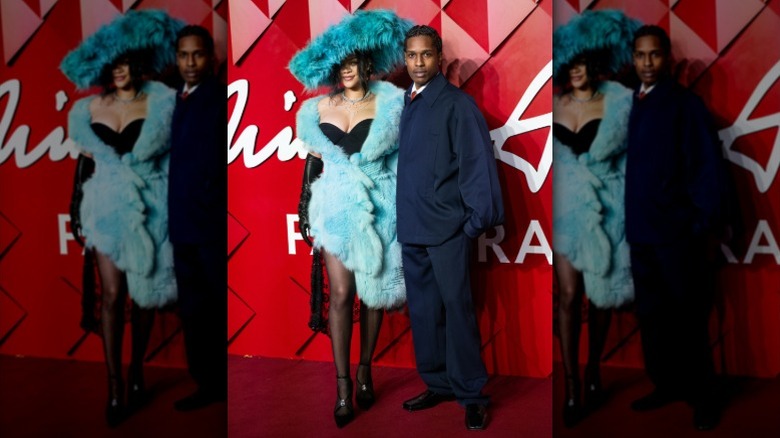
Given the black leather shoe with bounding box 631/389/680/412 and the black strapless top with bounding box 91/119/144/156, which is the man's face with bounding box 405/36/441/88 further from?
the black leather shoe with bounding box 631/389/680/412

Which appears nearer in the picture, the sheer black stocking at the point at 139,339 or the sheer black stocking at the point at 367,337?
the sheer black stocking at the point at 139,339

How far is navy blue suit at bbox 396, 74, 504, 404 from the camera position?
8.95ft

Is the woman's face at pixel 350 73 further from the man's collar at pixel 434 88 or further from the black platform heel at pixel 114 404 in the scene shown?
the black platform heel at pixel 114 404

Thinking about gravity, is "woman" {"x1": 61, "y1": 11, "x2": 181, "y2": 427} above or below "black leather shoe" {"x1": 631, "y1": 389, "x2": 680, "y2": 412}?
above

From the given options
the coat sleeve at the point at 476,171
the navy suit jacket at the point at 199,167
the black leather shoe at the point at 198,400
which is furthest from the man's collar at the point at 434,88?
the black leather shoe at the point at 198,400

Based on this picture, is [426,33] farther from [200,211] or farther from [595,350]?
[595,350]

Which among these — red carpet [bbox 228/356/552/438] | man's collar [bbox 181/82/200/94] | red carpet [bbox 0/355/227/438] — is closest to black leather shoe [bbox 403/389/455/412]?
red carpet [bbox 228/356/552/438]

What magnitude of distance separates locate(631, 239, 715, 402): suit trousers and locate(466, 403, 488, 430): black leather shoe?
0.70 meters

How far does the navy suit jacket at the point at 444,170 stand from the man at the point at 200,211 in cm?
80

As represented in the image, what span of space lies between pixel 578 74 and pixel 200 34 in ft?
5.13

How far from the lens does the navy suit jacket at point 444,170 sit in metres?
2.71

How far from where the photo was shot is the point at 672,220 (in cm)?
254

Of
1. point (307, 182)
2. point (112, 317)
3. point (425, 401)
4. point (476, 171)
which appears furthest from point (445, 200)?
point (112, 317)

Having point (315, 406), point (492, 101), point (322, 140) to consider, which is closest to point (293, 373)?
point (315, 406)
